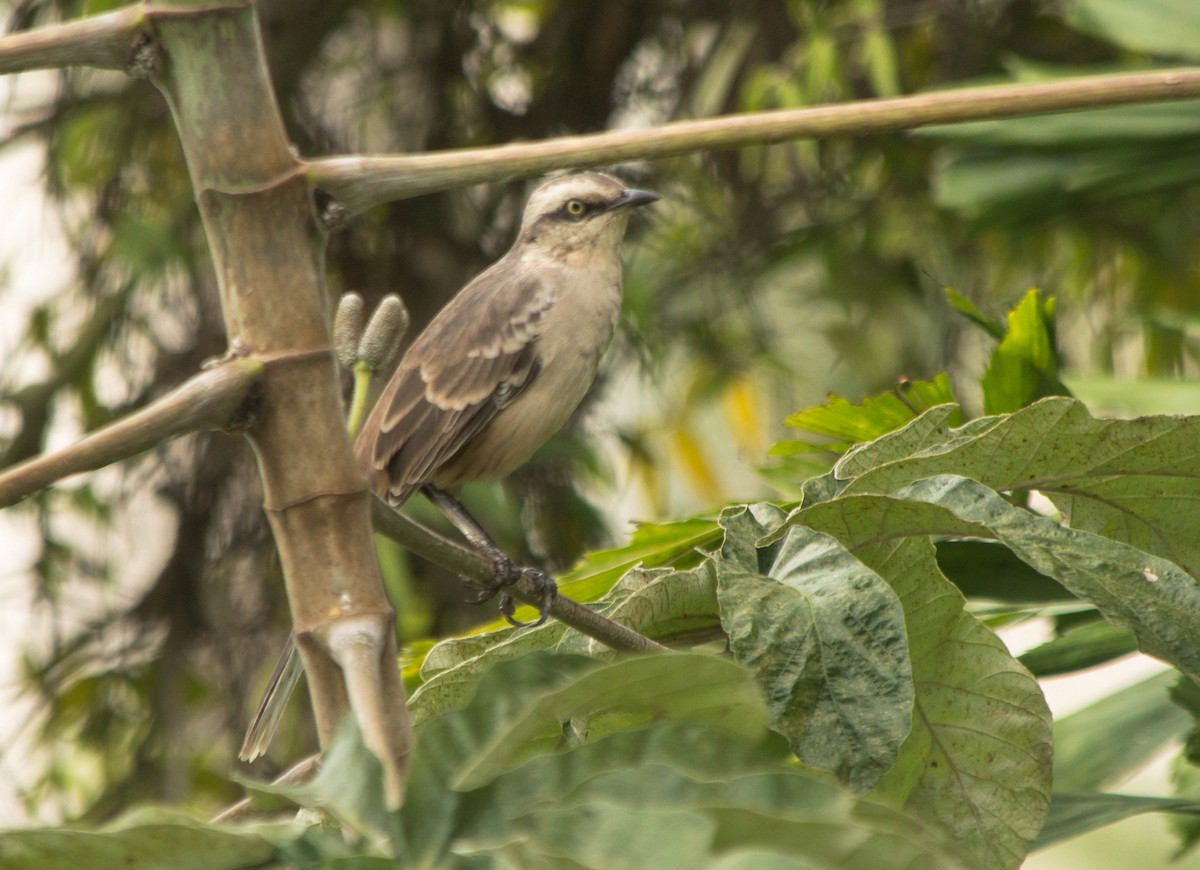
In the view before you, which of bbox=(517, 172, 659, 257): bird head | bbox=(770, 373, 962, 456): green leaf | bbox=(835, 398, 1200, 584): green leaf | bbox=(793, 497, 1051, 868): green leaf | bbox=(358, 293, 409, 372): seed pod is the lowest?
bbox=(793, 497, 1051, 868): green leaf

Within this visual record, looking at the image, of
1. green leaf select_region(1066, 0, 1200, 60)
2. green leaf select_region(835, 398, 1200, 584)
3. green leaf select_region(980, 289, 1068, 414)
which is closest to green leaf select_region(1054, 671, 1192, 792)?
green leaf select_region(980, 289, 1068, 414)

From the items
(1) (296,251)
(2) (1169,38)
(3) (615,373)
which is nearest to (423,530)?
(1) (296,251)

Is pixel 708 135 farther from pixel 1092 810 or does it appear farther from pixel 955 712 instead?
pixel 1092 810

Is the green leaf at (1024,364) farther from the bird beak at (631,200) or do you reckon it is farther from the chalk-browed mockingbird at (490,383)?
the bird beak at (631,200)

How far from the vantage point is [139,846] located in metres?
0.71

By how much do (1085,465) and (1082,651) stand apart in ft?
2.01

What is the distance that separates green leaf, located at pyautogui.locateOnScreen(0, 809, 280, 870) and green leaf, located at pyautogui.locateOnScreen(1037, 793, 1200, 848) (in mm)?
942

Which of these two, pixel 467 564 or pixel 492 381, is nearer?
pixel 467 564

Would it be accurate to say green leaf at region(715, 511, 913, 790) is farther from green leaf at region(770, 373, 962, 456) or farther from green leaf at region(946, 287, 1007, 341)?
green leaf at region(946, 287, 1007, 341)

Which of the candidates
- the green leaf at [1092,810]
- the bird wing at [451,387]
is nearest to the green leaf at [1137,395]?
the green leaf at [1092,810]

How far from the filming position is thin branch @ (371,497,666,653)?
33.1 inches

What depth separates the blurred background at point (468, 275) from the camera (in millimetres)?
4148

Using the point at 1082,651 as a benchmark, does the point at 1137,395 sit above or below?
above

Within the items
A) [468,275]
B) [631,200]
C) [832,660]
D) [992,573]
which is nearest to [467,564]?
[832,660]
